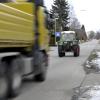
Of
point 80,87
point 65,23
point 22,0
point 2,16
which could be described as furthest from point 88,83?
point 65,23

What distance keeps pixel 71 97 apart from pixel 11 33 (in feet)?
7.70

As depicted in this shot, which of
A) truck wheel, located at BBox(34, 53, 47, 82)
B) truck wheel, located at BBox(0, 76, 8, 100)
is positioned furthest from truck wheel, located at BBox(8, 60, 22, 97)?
truck wheel, located at BBox(34, 53, 47, 82)

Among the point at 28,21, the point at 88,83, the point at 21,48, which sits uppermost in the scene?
the point at 28,21

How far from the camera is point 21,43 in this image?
491 inches

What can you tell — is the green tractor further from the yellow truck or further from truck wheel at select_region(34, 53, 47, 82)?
truck wheel at select_region(34, 53, 47, 82)

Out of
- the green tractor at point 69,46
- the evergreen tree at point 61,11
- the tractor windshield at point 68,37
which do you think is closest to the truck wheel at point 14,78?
the green tractor at point 69,46

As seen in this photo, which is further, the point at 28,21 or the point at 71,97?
the point at 28,21

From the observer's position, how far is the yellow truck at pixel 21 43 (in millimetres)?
10492

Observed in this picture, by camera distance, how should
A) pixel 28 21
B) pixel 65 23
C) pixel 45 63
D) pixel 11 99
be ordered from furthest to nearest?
1. pixel 65 23
2. pixel 45 63
3. pixel 28 21
4. pixel 11 99

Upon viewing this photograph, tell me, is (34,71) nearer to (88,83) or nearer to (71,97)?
(88,83)

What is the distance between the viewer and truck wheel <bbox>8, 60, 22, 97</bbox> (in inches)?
429

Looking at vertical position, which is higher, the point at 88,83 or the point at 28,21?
the point at 28,21

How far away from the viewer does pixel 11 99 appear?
10.8m

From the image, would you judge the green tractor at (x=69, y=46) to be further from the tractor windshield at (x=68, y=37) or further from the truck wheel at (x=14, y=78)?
the truck wheel at (x=14, y=78)
